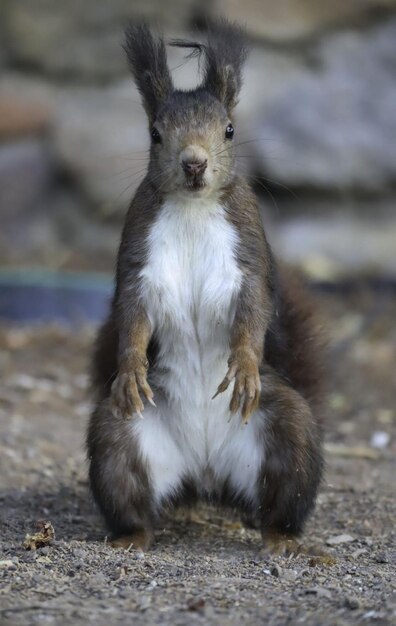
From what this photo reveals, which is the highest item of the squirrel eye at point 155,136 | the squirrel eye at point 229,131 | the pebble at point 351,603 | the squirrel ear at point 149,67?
the squirrel ear at point 149,67

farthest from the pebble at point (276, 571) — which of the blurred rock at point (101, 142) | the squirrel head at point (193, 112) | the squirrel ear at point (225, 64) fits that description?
the blurred rock at point (101, 142)

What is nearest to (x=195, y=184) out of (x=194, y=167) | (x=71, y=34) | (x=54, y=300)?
(x=194, y=167)

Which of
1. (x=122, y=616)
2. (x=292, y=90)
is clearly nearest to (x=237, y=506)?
(x=122, y=616)

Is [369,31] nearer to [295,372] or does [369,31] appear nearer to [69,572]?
[295,372]

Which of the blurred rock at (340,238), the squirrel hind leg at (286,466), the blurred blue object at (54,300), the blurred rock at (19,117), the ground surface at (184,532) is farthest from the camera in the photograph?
the blurred rock at (19,117)

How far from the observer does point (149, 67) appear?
4184mm

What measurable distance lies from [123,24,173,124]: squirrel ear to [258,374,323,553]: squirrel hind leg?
1.04 meters

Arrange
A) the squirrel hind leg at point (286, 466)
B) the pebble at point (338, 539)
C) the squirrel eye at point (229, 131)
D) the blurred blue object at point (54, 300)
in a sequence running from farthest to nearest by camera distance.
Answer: the blurred blue object at point (54, 300)
the pebble at point (338, 539)
the squirrel eye at point (229, 131)
the squirrel hind leg at point (286, 466)

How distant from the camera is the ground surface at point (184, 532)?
308 centimetres

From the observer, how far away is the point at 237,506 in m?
4.16

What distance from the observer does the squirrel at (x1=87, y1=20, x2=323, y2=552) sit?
154 inches

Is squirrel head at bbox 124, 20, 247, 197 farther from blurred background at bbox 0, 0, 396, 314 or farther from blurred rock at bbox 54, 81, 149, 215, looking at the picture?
A: blurred rock at bbox 54, 81, 149, 215

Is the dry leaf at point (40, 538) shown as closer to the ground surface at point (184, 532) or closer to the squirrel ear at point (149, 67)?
the ground surface at point (184, 532)

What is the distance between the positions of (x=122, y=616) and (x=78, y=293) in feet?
16.5
